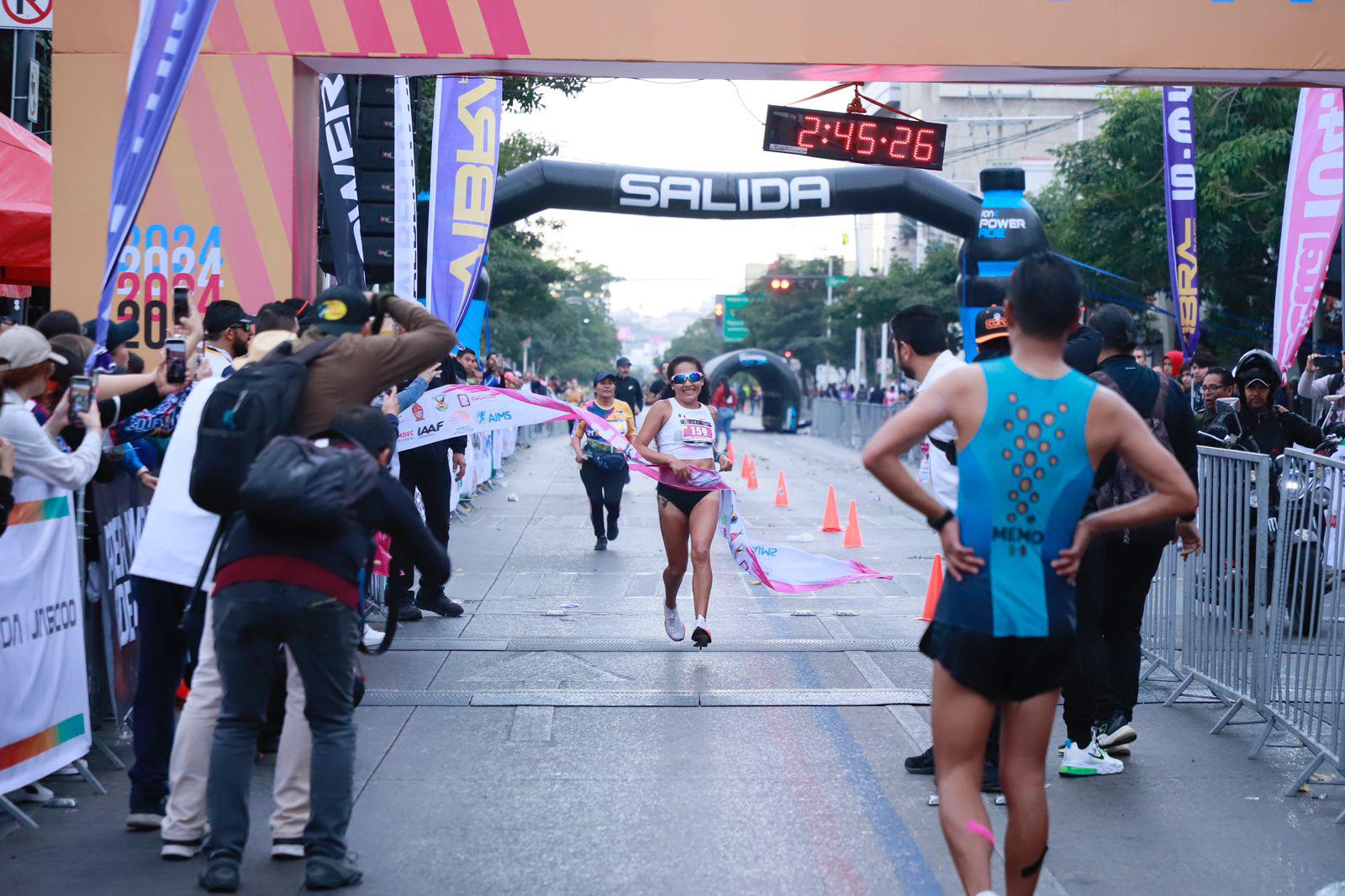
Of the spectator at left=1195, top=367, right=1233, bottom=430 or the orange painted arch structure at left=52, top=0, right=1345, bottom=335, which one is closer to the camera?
the orange painted arch structure at left=52, top=0, right=1345, bottom=335

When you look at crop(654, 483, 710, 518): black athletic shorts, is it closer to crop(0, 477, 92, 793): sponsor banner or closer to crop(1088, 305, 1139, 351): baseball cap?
crop(1088, 305, 1139, 351): baseball cap

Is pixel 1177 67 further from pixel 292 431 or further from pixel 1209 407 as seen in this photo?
pixel 292 431

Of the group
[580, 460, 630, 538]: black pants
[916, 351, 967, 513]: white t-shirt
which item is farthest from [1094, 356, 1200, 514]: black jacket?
[580, 460, 630, 538]: black pants

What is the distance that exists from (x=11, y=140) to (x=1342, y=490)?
9.06 m

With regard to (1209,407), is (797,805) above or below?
below

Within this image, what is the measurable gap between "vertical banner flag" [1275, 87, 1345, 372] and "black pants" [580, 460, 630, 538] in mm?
6225

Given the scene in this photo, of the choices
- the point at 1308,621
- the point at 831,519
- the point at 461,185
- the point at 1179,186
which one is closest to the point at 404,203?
the point at 461,185

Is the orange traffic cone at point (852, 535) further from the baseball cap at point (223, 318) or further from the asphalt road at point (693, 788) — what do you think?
the baseball cap at point (223, 318)

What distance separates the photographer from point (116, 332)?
6.80m

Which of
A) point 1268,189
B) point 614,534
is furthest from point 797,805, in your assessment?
point 1268,189

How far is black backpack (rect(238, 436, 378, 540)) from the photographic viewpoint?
416cm

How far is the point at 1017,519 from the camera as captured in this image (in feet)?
12.4

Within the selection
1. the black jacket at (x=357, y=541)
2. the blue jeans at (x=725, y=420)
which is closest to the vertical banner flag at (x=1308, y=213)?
the black jacket at (x=357, y=541)

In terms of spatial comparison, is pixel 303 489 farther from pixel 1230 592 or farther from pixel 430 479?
pixel 430 479
